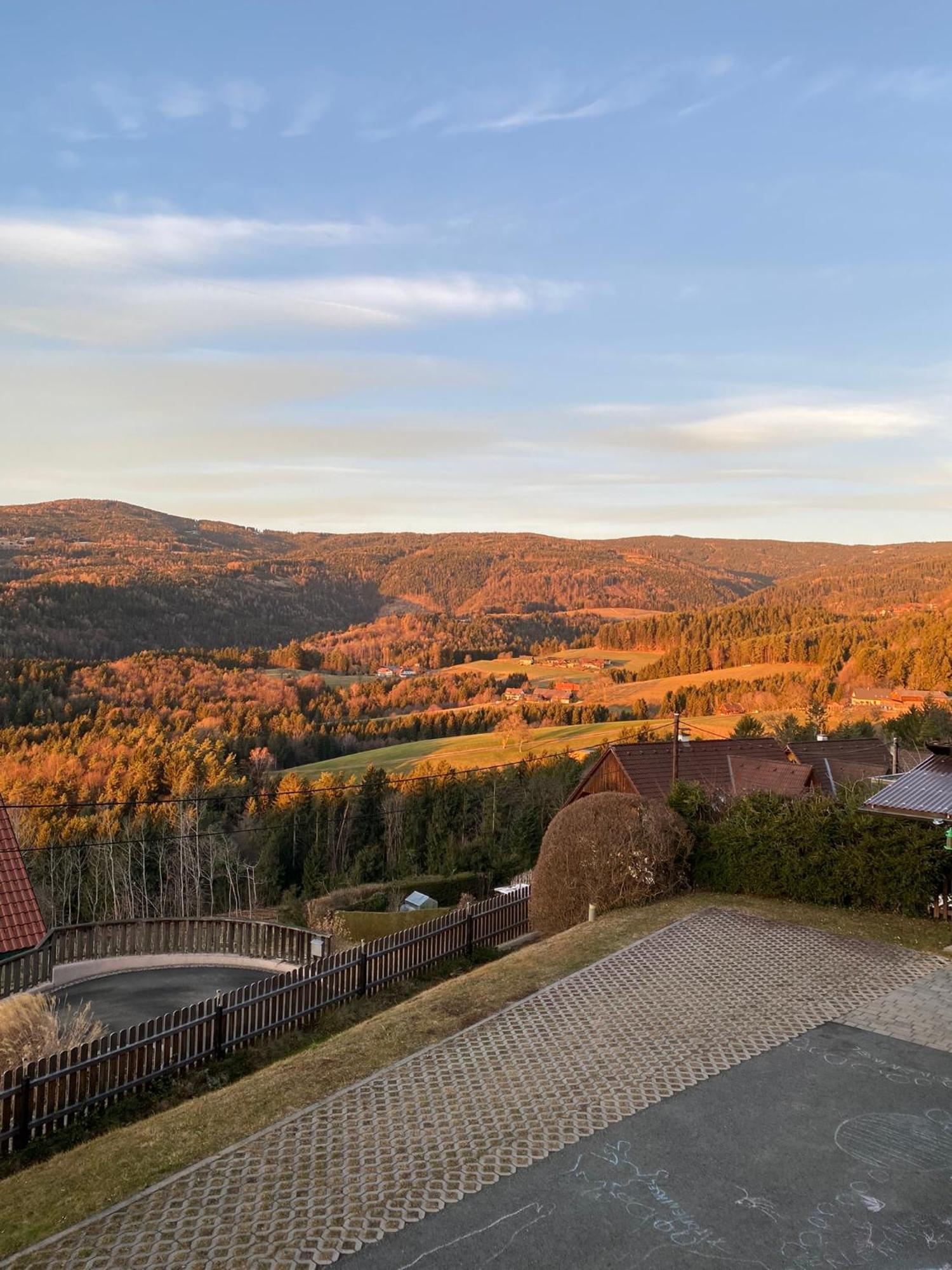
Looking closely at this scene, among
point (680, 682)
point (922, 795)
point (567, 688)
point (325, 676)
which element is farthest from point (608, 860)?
point (325, 676)

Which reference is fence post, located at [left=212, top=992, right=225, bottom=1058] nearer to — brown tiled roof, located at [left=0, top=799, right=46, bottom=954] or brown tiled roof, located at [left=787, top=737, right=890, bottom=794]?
brown tiled roof, located at [left=0, top=799, right=46, bottom=954]

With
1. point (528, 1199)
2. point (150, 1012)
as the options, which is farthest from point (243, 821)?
point (528, 1199)

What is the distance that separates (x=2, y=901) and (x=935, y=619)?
113 m

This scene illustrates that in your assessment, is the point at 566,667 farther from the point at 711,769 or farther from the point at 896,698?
the point at 711,769

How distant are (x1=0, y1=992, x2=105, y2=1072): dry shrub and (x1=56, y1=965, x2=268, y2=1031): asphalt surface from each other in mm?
4199

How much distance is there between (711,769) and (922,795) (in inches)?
565

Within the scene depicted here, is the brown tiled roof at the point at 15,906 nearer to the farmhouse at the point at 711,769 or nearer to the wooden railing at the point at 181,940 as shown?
the wooden railing at the point at 181,940

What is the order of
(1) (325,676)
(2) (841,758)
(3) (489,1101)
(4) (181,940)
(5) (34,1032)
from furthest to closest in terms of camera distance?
(1) (325,676), (2) (841,758), (4) (181,940), (5) (34,1032), (3) (489,1101)

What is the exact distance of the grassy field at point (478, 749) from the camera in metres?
71.1

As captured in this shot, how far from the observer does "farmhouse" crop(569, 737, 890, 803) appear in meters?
26.2

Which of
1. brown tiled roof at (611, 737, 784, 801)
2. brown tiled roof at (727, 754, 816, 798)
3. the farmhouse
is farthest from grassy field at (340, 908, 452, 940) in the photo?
brown tiled roof at (727, 754, 816, 798)

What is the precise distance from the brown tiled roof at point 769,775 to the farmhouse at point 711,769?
0.06 feet

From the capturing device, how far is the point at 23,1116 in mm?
9297

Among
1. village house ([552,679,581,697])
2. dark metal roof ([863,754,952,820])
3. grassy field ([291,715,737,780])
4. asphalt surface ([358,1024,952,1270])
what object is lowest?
grassy field ([291,715,737,780])
